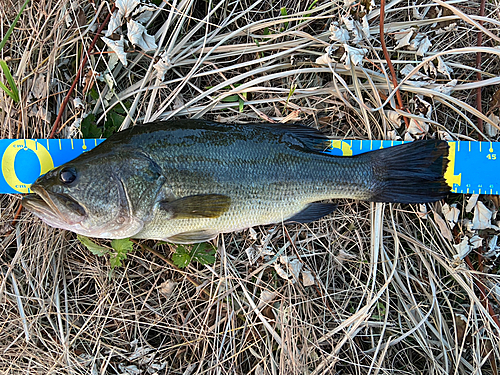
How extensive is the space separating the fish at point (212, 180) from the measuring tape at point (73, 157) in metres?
0.36

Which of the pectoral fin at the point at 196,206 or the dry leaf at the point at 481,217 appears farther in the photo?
the dry leaf at the point at 481,217

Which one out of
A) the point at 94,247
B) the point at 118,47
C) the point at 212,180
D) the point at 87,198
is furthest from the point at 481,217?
the point at 118,47

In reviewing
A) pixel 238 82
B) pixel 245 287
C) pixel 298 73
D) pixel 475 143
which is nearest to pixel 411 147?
pixel 475 143

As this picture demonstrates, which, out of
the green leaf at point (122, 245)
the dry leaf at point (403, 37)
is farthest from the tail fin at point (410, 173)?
the green leaf at point (122, 245)

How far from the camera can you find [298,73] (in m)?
3.03

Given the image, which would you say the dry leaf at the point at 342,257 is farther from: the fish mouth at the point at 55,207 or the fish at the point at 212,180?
the fish mouth at the point at 55,207

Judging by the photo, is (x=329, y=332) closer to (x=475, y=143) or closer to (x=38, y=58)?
(x=475, y=143)

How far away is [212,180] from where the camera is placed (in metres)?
2.55

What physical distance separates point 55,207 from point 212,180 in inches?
46.0

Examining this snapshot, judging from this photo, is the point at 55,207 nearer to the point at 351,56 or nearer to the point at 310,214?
the point at 310,214

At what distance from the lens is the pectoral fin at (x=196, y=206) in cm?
250

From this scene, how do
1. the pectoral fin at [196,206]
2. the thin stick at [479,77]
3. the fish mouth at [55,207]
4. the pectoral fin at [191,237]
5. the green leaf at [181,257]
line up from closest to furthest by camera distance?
the fish mouth at [55,207], the pectoral fin at [196,206], the pectoral fin at [191,237], the green leaf at [181,257], the thin stick at [479,77]

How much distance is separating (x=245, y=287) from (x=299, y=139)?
4.56ft

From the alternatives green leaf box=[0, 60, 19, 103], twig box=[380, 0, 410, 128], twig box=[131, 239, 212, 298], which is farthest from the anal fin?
green leaf box=[0, 60, 19, 103]
